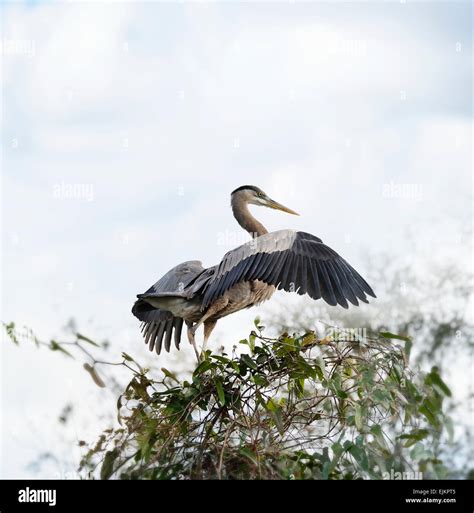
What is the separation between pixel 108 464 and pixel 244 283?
283cm

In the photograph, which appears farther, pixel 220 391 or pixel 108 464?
pixel 220 391

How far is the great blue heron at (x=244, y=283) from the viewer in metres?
6.31

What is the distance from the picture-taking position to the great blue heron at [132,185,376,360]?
20.7 ft

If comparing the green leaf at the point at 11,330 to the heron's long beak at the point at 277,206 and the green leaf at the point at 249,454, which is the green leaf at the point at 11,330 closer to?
the green leaf at the point at 249,454

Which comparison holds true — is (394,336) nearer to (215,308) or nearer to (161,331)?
(215,308)

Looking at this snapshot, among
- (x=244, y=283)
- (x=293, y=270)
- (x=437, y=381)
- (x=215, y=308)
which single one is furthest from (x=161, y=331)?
(x=437, y=381)

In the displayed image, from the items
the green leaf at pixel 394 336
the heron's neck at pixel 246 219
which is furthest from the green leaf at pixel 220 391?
the heron's neck at pixel 246 219

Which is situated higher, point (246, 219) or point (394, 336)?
point (246, 219)

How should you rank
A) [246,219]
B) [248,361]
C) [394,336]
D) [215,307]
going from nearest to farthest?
1. [394,336]
2. [248,361]
3. [215,307]
4. [246,219]

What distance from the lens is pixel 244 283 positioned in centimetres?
716
